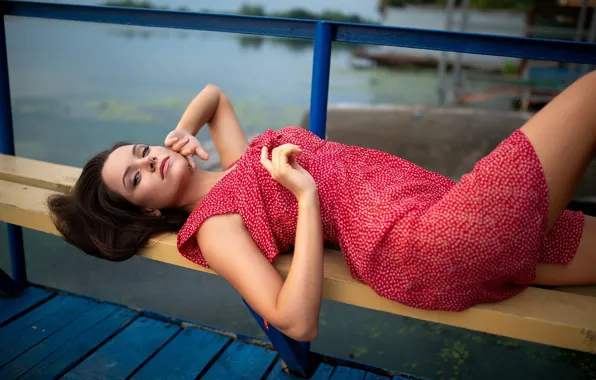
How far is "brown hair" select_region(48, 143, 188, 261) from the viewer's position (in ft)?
5.60

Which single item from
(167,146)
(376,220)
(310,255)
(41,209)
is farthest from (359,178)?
(41,209)

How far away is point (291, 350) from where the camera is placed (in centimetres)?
197

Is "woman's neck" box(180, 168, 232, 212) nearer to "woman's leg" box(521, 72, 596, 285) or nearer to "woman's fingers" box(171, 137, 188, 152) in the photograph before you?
"woman's fingers" box(171, 137, 188, 152)

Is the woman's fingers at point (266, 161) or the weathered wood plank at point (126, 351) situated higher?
the woman's fingers at point (266, 161)

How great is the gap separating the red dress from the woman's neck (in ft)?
0.62

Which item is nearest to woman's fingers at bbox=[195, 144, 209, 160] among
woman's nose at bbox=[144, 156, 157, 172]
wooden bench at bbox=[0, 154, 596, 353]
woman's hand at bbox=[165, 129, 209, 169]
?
woman's hand at bbox=[165, 129, 209, 169]

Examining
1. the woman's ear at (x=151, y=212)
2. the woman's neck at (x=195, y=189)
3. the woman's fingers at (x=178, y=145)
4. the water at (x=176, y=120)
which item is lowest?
the water at (x=176, y=120)

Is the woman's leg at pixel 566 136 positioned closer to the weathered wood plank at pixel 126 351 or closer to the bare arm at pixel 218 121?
the bare arm at pixel 218 121

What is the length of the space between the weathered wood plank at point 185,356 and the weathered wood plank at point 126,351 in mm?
44

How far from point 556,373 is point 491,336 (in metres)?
0.38

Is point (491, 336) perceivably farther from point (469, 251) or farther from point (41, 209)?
point (41, 209)

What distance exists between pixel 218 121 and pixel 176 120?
539 centimetres

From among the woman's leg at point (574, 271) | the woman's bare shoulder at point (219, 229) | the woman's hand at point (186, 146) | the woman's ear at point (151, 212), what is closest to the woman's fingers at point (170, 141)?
the woman's hand at point (186, 146)

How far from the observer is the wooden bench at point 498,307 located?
133 centimetres
